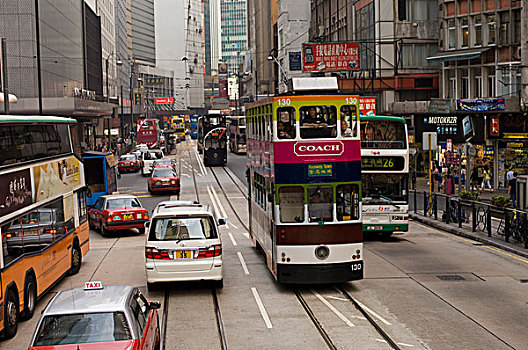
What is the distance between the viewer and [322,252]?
1584 centimetres

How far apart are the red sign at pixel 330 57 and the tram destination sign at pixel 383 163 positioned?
27.5 m

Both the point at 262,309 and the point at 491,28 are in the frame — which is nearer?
the point at 262,309

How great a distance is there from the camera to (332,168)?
15.8 metres

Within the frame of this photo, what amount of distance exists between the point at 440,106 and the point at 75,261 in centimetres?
3177

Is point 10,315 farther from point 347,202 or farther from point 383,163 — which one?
point 383,163

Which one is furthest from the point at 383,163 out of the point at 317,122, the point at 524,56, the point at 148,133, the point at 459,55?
the point at 148,133

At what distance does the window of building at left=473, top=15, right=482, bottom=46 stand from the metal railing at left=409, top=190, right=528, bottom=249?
1711 centimetres

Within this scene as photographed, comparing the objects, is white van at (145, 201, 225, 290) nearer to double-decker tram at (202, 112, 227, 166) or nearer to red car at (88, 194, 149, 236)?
red car at (88, 194, 149, 236)

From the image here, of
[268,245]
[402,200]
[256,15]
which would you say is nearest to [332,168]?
[268,245]

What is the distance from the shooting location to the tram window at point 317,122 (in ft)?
52.0

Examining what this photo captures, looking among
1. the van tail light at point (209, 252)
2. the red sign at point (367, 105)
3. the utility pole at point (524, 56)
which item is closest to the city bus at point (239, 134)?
the red sign at point (367, 105)

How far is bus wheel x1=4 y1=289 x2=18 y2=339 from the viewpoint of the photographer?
12703mm

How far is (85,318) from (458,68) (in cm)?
4295

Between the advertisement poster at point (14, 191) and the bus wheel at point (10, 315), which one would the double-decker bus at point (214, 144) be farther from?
the bus wheel at point (10, 315)
